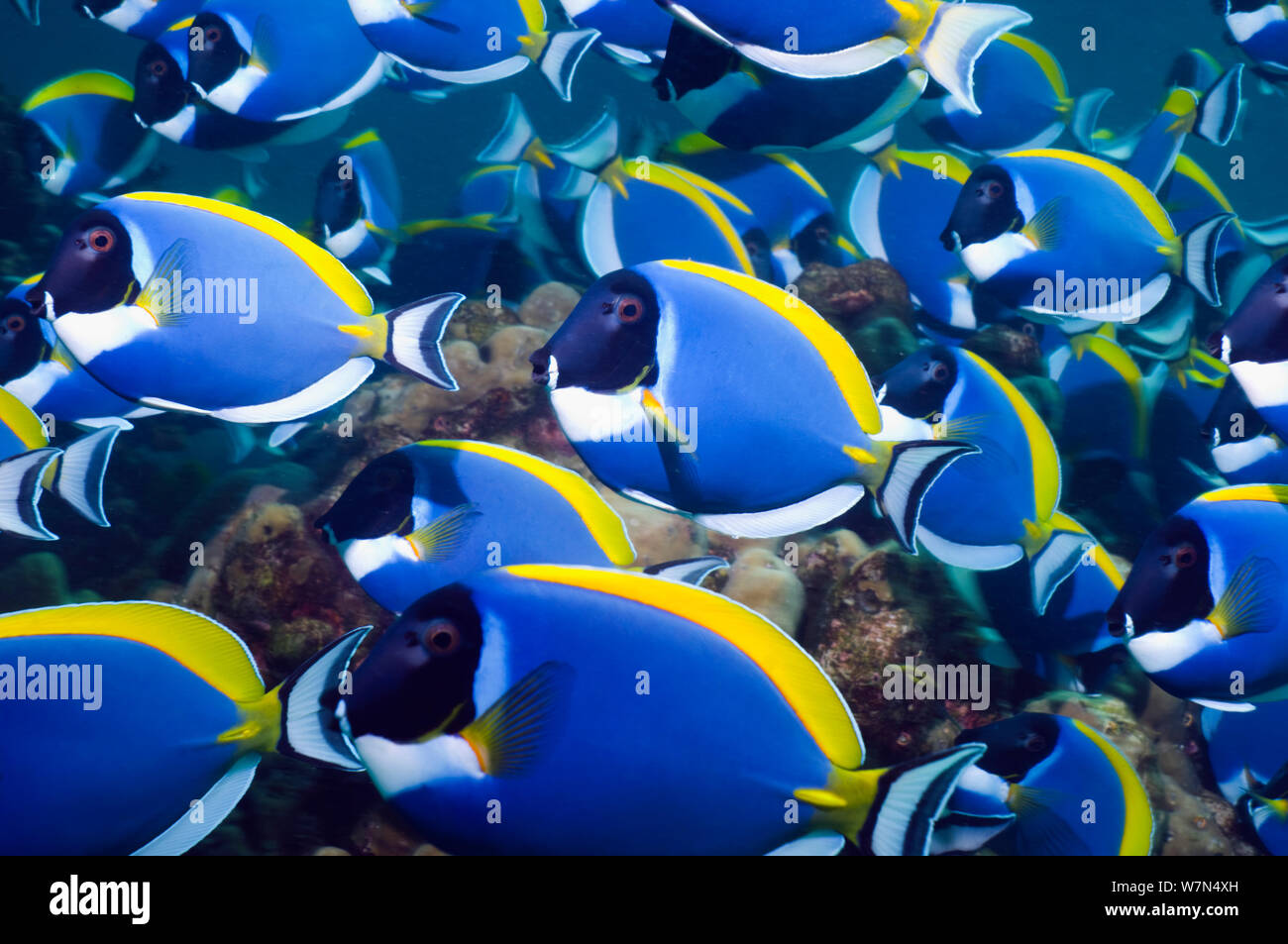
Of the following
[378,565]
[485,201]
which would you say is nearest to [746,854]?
[378,565]

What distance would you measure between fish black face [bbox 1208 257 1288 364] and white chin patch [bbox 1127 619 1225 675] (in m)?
0.60

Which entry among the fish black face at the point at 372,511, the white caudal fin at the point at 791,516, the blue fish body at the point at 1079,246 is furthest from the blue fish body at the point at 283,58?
the blue fish body at the point at 1079,246

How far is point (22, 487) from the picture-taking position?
1.58m

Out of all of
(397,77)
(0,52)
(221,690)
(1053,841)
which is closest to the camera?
(221,690)

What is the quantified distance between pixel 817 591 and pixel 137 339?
1818mm

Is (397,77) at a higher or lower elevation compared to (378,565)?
higher

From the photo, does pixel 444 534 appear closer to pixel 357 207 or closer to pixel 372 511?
pixel 372 511

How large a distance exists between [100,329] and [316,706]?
34.2 inches

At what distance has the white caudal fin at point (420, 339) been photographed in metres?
1.40

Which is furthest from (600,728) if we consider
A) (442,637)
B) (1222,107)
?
(1222,107)

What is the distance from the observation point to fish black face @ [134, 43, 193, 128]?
180cm

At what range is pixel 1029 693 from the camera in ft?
6.66

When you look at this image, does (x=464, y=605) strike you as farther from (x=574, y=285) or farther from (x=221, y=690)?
(x=574, y=285)
